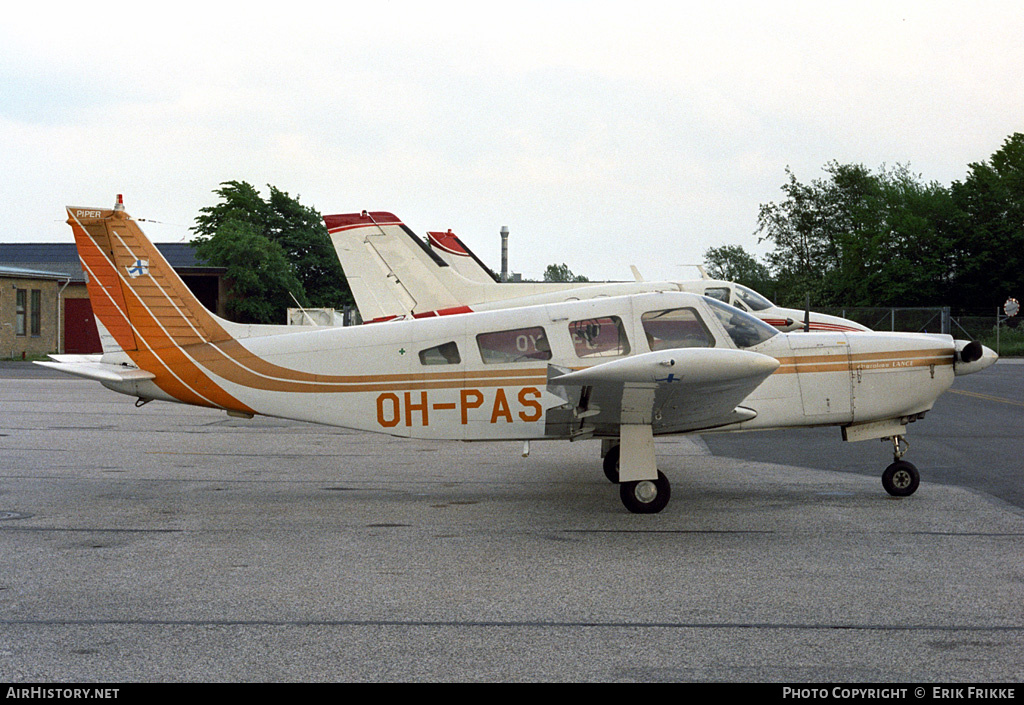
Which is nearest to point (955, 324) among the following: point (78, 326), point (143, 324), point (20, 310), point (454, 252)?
point (454, 252)

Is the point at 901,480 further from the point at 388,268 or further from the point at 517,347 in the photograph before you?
the point at 388,268

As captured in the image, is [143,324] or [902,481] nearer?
[902,481]

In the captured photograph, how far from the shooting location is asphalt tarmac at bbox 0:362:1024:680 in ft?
15.5

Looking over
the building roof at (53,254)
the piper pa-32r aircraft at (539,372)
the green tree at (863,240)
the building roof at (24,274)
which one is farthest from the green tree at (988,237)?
the piper pa-32r aircraft at (539,372)

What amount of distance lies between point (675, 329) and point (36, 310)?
1665 inches

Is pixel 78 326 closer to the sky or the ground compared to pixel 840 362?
closer to the sky

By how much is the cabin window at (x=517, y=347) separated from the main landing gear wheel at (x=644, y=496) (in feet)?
4.87

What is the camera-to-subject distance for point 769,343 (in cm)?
917

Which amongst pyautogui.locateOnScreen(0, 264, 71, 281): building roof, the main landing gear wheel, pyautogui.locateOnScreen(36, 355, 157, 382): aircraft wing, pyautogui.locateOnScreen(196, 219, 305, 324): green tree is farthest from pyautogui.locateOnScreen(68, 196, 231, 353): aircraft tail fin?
pyautogui.locateOnScreen(196, 219, 305, 324): green tree

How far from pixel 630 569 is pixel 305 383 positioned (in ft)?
13.2

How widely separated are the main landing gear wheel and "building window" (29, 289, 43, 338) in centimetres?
4209

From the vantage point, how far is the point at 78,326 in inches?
1891

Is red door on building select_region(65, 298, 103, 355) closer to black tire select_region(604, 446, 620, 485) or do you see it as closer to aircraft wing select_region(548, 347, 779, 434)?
black tire select_region(604, 446, 620, 485)
